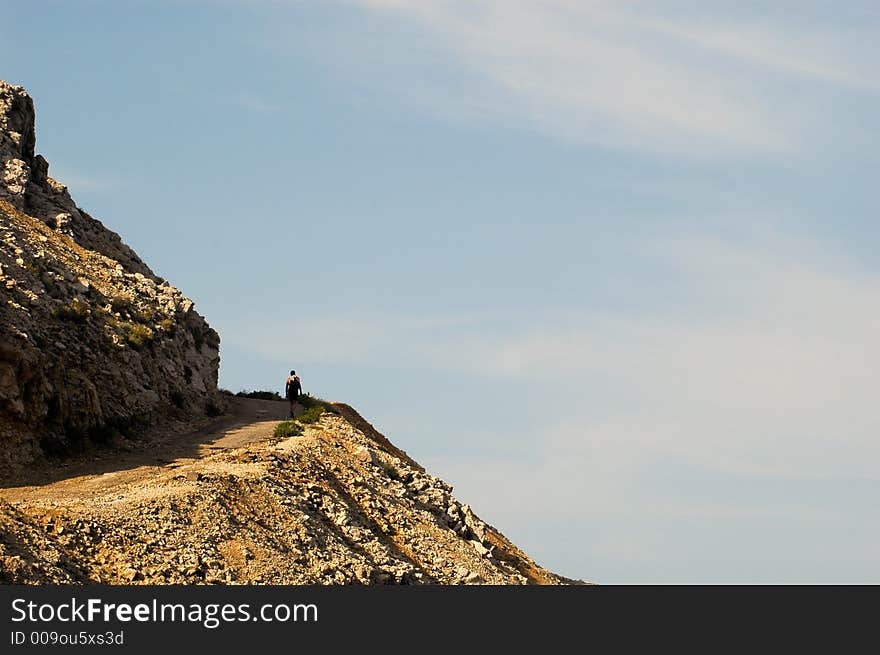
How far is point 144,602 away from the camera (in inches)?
1262

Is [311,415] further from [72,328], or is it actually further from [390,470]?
[72,328]

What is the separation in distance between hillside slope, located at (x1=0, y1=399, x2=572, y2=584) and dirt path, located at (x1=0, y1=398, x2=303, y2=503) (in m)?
0.07

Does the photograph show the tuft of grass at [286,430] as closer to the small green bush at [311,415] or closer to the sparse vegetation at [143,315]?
the small green bush at [311,415]

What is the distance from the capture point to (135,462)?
47500 millimetres

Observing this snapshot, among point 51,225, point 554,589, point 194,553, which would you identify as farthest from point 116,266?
point 554,589

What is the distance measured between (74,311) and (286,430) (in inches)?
346

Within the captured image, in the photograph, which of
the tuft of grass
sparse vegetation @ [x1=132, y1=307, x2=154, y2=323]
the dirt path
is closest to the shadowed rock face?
sparse vegetation @ [x1=132, y1=307, x2=154, y2=323]

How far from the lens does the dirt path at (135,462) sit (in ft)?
141

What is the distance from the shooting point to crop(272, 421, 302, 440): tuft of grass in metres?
51.8

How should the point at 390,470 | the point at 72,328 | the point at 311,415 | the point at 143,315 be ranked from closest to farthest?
the point at 72,328 < the point at 390,470 < the point at 143,315 < the point at 311,415

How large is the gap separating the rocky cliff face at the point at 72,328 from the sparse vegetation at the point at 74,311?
2.6 inches

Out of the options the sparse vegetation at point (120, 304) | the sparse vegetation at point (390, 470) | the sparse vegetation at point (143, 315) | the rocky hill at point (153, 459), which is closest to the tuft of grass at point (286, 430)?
the rocky hill at point (153, 459)

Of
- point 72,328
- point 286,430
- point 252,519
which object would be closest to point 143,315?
point 72,328

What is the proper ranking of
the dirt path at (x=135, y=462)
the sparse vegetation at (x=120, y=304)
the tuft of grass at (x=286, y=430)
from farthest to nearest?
the sparse vegetation at (x=120, y=304) → the tuft of grass at (x=286, y=430) → the dirt path at (x=135, y=462)
